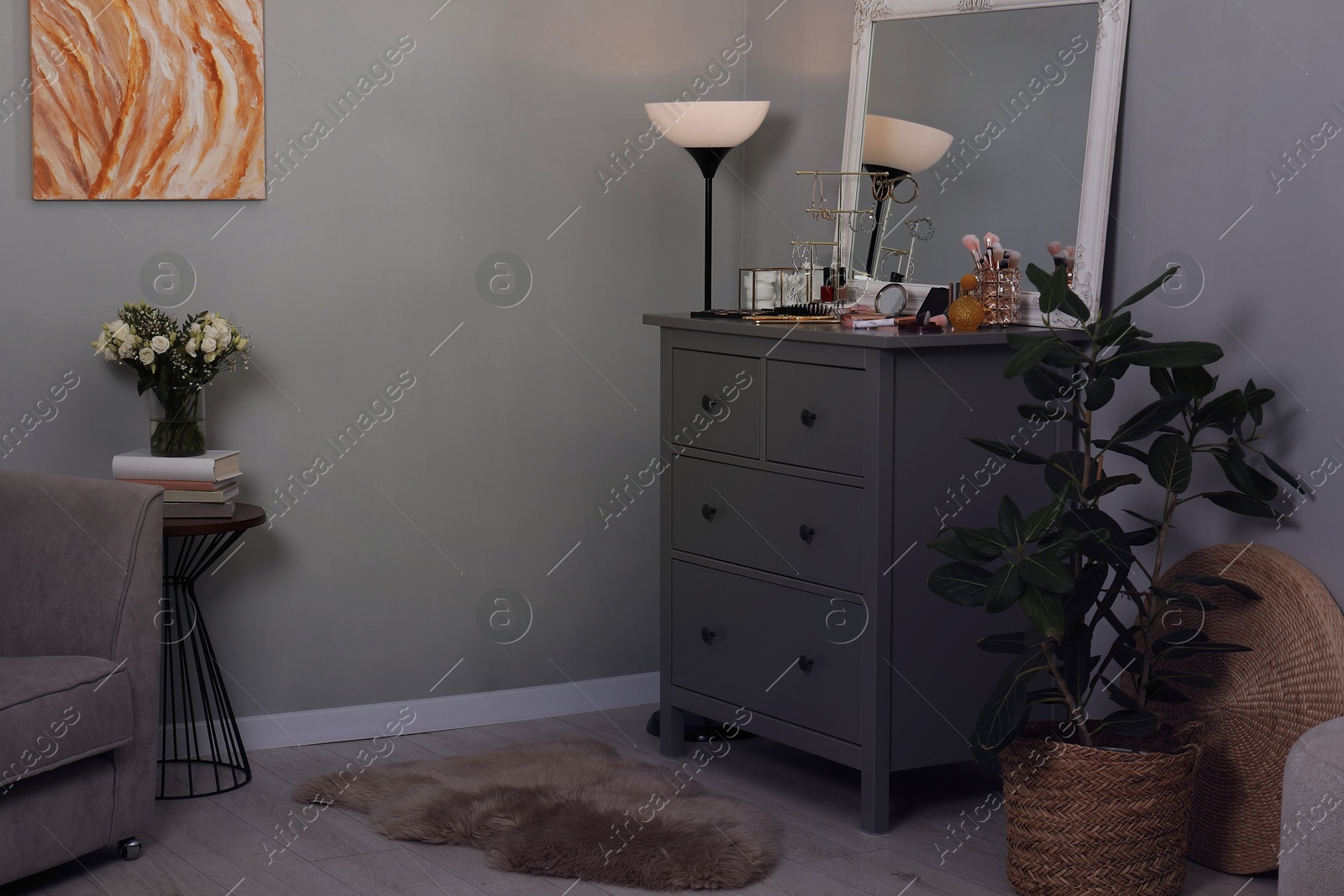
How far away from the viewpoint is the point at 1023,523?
2.45 m

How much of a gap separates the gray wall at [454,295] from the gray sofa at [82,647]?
0.51 meters

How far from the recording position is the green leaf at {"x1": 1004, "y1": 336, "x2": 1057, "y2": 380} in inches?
96.0

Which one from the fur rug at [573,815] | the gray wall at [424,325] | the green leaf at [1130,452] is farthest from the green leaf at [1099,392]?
the gray wall at [424,325]

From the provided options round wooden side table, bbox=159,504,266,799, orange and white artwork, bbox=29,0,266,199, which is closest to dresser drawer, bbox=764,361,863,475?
round wooden side table, bbox=159,504,266,799

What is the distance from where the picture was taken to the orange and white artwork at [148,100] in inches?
124

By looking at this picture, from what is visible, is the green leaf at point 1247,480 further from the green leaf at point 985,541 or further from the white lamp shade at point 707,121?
the white lamp shade at point 707,121

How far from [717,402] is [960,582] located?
2.78 feet

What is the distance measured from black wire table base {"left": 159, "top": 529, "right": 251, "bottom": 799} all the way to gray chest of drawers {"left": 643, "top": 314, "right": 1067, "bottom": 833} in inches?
45.6

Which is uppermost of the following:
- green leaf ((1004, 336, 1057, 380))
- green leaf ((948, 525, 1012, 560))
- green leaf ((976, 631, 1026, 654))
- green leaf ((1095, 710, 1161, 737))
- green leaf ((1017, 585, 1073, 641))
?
green leaf ((1004, 336, 1057, 380))

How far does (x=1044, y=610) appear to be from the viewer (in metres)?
2.36

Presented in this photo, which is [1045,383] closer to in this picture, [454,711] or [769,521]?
[769,521]

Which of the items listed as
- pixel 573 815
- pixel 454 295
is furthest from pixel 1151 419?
pixel 454 295

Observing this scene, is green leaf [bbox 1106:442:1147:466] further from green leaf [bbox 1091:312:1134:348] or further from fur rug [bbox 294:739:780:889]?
fur rug [bbox 294:739:780:889]

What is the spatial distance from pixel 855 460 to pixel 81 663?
153cm
